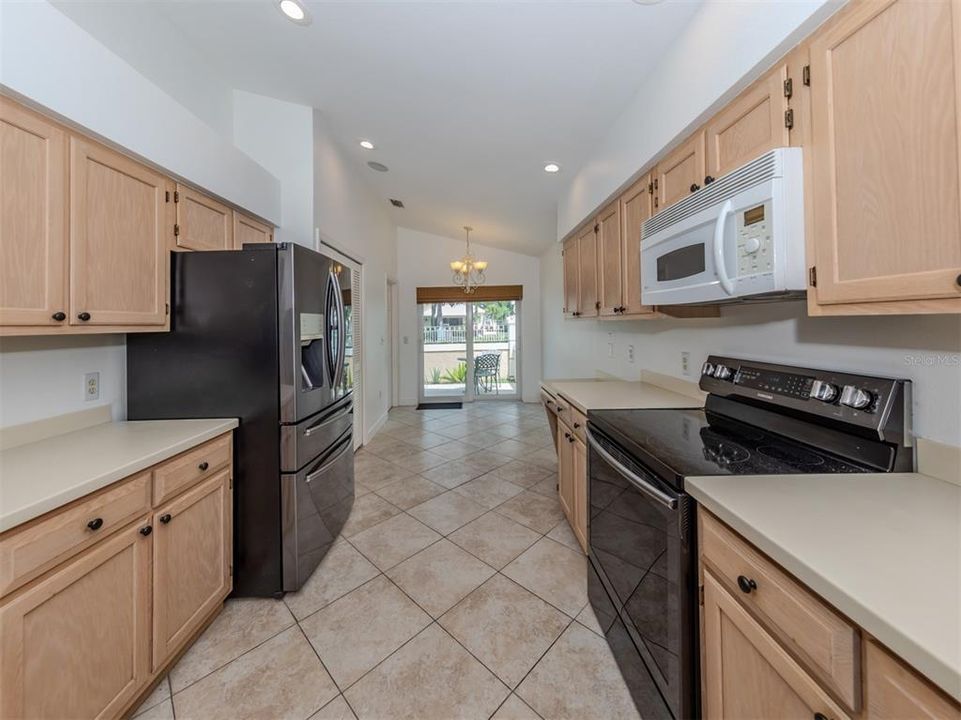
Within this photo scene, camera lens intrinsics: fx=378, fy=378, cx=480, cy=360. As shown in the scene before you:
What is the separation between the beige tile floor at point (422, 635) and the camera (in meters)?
1.35

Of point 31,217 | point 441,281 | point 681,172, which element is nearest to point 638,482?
point 681,172

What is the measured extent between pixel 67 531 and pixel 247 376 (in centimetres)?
87

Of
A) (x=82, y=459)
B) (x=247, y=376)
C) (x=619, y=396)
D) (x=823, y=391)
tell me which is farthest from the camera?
(x=619, y=396)

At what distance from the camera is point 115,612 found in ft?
3.99

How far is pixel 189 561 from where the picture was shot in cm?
154

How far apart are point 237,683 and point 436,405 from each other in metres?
5.07

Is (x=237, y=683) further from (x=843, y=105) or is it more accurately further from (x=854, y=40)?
(x=854, y=40)

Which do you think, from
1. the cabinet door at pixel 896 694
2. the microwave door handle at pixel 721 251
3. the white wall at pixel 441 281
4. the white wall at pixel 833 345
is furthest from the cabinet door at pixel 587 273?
the white wall at pixel 441 281

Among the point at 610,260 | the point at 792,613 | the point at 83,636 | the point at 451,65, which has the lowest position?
the point at 83,636

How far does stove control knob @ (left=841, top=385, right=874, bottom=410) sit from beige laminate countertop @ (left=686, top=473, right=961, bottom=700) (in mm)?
192

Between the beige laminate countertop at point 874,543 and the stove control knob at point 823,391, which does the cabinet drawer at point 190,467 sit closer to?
the beige laminate countertop at point 874,543

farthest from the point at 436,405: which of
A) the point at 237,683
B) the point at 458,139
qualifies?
the point at 237,683

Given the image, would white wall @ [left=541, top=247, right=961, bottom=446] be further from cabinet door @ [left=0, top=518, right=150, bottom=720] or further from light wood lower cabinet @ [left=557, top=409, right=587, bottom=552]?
cabinet door @ [left=0, top=518, right=150, bottom=720]

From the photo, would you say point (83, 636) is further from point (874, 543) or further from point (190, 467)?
point (874, 543)
